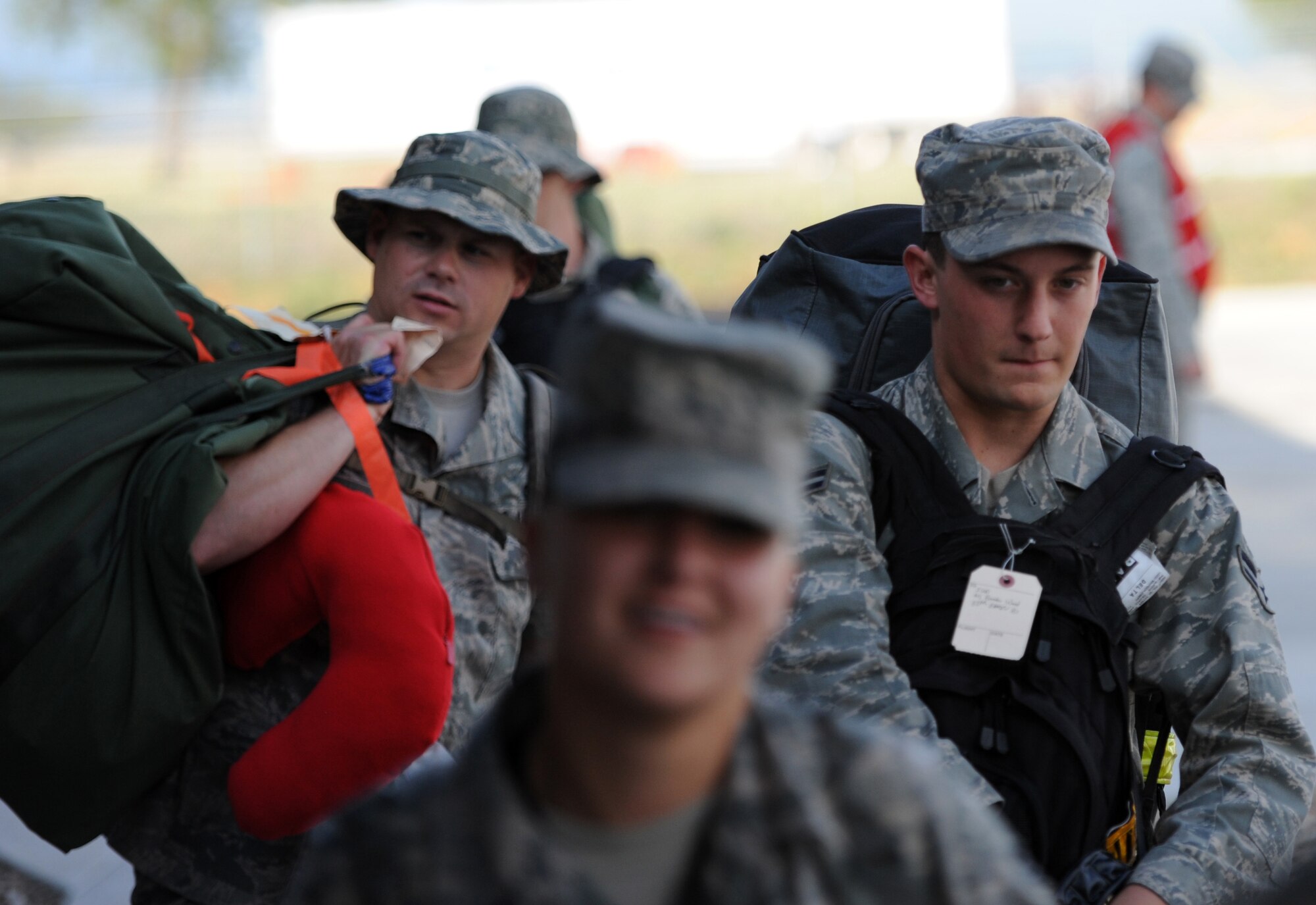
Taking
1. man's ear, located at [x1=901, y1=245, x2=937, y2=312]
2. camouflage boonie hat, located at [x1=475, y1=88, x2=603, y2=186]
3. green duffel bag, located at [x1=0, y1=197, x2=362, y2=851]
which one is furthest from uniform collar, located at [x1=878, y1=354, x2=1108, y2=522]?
camouflage boonie hat, located at [x1=475, y1=88, x2=603, y2=186]

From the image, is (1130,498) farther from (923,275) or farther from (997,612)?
(923,275)

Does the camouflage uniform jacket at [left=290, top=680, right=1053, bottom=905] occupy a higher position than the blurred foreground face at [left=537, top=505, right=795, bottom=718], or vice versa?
the blurred foreground face at [left=537, top=505, right=795, bottom=718]

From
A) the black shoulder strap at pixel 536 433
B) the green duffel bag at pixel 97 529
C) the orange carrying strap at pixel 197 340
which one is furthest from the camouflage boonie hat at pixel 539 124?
the green duffel bag at pixel 97 529

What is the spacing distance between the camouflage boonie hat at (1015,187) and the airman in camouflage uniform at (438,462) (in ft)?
3.27

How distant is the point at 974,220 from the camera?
9.01 feet

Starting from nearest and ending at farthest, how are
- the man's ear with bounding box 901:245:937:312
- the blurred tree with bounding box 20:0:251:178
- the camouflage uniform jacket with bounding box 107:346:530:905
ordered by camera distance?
1. the man's ear with bounding box 901:245:937:312
2. the camouflage uniform jacket with bounding box 107:346:530:905
3. the blurred tree with bounding box 20:0:251:178

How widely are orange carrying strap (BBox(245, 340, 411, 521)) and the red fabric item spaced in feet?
0.57

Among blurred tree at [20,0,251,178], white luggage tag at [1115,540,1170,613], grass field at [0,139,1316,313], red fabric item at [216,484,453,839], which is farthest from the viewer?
blurred tree at [20,0,251,178]

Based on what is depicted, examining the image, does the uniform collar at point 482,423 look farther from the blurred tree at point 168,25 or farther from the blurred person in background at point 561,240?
the blurred tree at point 168,25

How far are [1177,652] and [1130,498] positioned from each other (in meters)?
0.26

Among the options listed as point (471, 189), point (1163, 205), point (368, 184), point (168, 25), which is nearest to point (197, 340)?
point (471, 189)

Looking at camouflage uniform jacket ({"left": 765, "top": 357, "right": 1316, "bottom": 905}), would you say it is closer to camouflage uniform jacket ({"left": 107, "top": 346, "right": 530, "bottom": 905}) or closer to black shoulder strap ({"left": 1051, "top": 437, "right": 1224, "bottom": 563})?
black shoulder strap ({"left": 1051, "top": 437, "right": 1224, "bottom": 563})

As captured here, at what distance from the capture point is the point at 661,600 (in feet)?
4.50

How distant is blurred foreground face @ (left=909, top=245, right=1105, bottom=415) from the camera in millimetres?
2719
